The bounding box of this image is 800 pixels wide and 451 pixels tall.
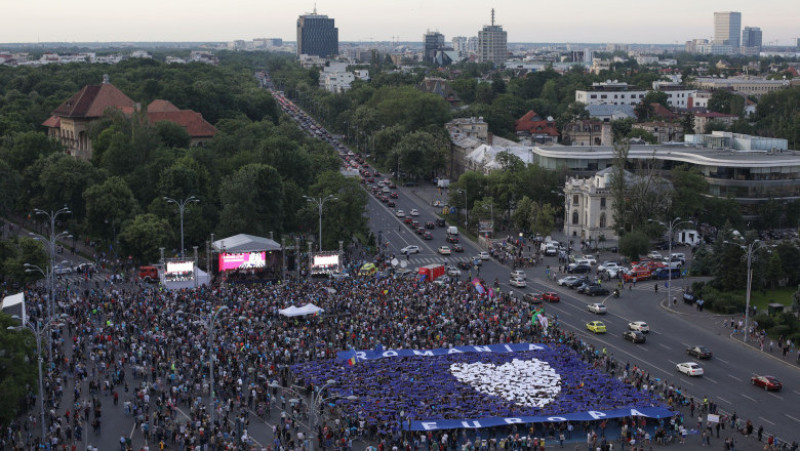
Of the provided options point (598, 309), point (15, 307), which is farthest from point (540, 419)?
point (15, 307)

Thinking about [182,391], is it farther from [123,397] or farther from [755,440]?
[755,440]

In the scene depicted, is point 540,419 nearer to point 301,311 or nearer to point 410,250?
point 301,311

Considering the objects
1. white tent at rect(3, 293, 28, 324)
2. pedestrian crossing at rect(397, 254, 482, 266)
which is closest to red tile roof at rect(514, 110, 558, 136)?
pedestrian crossing at rect(397, 254, 482, 266)

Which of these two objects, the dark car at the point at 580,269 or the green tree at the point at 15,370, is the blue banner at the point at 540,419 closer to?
the green tree at the point at 15,370

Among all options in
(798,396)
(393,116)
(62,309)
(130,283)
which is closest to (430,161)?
Answer: (393,116)

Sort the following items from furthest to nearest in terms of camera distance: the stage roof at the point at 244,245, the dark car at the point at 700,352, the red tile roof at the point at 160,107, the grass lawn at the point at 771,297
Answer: the red tile roof at the point at 160,107 → the stage roof at the point at 244,245 → the grass lawn at the point at 771,297 → the dark car at the point at 700,352

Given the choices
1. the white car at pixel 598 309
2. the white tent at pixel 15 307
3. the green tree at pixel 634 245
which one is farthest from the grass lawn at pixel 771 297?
the white tent at pixel 15 307
